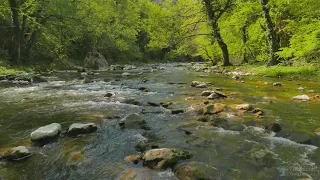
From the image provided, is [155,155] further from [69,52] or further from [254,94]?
[69,52]

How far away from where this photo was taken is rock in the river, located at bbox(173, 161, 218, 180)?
4.08m

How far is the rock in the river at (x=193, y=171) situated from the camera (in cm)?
408

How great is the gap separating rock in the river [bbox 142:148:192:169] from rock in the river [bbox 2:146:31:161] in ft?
7.29

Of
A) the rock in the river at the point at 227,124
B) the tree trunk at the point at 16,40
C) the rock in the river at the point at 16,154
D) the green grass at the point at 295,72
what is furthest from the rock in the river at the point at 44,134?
the tree trunk at the point at 16,40

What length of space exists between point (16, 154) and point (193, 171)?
3.24 m

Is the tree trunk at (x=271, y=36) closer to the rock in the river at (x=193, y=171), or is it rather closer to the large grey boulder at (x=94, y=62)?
the rock in the river at (x=193, y=171)

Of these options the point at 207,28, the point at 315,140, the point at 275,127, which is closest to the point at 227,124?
the point at 275,127

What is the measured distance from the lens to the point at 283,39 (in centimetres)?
2305

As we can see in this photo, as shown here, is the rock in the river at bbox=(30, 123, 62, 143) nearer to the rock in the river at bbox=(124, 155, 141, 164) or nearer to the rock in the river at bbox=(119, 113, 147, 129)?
the rock in the river at bbox=(119, 113, 147, 129)

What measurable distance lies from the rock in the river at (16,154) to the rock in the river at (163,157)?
222 cm

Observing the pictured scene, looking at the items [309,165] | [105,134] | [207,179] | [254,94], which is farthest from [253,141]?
[254,94]

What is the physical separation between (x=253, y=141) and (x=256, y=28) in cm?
2063

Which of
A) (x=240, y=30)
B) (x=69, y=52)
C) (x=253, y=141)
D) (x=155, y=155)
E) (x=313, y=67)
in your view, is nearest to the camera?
(x=155, y=155)

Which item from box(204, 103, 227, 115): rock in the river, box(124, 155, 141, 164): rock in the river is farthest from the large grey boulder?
box(124, 155, 141, 164): rock in the river
